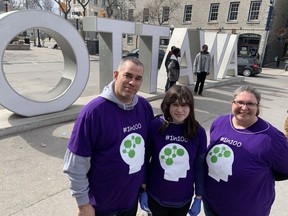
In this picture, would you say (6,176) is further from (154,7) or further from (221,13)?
(154,7)

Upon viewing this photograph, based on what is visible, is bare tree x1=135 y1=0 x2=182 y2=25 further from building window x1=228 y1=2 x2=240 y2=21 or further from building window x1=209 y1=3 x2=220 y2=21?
building window x1=228 y1=2 x2=240 y2=21

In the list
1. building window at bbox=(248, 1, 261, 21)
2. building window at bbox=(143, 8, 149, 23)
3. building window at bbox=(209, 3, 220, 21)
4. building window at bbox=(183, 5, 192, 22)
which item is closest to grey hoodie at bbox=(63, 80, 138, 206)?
building window at bbox=(248, 1, 261, 21)

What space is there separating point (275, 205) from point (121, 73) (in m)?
2.98

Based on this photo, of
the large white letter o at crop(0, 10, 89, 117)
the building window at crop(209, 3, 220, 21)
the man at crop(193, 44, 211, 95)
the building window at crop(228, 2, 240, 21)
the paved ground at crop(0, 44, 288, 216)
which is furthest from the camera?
the building window at crop(209, 3, 220, 21)

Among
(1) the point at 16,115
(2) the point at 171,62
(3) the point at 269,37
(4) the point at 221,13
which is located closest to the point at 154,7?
(4) the point at 221,13

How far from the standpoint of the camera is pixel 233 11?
26.7 metres

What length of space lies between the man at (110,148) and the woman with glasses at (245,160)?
63cm

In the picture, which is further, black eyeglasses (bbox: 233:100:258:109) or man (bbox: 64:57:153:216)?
black eyeglasses (bbox: 233:100:258:109)

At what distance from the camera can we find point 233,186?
194 centimetres

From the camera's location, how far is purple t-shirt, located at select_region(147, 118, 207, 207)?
6.48 feet

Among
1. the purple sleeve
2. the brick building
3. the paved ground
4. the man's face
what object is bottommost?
the paved ground

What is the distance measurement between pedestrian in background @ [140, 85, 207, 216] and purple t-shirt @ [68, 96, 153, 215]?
0.13 meters

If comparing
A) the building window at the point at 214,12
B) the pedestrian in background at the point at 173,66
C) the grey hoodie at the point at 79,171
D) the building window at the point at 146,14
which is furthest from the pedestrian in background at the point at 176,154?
the building window at the point at 146,14

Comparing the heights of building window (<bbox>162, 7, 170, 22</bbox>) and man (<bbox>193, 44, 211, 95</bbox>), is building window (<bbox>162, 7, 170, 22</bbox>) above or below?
above
